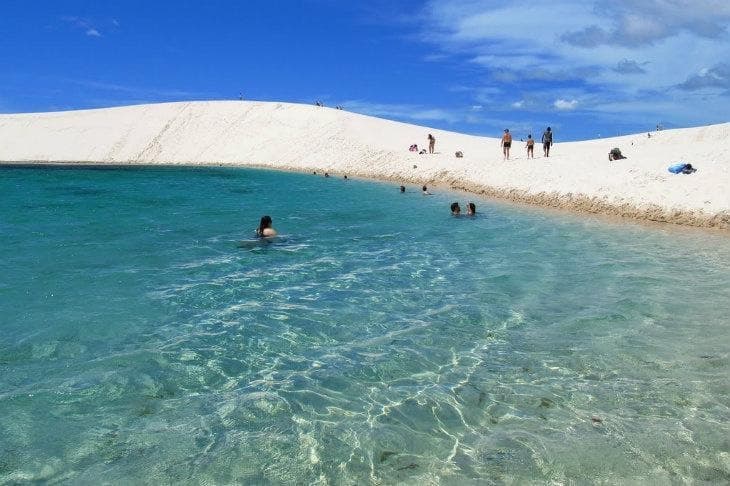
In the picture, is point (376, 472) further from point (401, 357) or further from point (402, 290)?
point (402, 290)

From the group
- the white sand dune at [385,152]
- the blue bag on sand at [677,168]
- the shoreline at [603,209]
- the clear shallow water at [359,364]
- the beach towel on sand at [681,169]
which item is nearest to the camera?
the clear shallow water at [359,364]

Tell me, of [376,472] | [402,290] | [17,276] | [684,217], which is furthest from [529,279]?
[684,217]

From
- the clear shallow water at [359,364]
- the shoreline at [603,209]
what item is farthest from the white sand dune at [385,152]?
the clear shallow water at [359,364]

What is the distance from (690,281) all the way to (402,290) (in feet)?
20.5

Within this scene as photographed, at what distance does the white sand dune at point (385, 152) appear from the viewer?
2359 cm

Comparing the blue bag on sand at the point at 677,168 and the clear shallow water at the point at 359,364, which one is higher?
the blue bag on sand at the point at 677,168

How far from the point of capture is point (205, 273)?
1241 cm

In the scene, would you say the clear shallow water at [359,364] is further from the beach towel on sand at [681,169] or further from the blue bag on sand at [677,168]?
the blue bag on sand at [677,168]

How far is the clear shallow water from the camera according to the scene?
5312 millimetres

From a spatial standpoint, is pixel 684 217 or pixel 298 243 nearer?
pixel 298 243

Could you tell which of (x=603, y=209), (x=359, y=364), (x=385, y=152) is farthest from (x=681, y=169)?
(x=385, y=152)

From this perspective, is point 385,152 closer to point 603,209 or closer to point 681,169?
point 603,209

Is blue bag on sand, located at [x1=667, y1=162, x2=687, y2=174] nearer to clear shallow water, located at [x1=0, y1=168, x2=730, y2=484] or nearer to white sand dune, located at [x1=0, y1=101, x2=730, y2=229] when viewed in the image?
white sand dune, located at [x1=0, y1=101, x2=730, y2=229]

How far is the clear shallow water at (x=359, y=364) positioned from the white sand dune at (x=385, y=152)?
8538 mm
